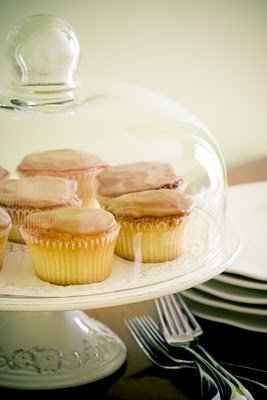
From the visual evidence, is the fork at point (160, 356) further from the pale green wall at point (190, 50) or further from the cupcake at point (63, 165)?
the pale green wall at point (190, 50)

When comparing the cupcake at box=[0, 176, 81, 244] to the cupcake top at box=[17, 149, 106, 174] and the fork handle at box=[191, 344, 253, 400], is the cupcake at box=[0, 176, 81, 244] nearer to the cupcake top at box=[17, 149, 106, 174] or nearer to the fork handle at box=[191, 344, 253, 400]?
the cupcake top at box=[17, 149, 106, 174]

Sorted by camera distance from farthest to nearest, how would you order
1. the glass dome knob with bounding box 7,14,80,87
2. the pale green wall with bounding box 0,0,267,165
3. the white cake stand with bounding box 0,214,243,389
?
the pale green wall with bounding box 0,0,267,165 → the glass dome knob with bounding box 7,14,80,87 → the white cake stand with bounding box 0,214,243,389

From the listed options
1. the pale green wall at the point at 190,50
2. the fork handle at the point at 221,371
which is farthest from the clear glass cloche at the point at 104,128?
the pale green wall at the point at 190,50

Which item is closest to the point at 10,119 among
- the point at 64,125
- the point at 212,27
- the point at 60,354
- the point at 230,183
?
the point at 64,125

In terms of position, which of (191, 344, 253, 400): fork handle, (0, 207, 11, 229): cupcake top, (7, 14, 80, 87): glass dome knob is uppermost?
(7, 14, 80, 87): glass dome knob

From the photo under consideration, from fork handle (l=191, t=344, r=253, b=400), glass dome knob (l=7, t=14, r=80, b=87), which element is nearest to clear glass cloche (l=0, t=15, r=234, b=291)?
glass dome knob (l=7, t=14, r=80, b=87)

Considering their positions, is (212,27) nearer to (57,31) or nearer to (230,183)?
(230,183)

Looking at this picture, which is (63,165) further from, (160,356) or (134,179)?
(160,356)
